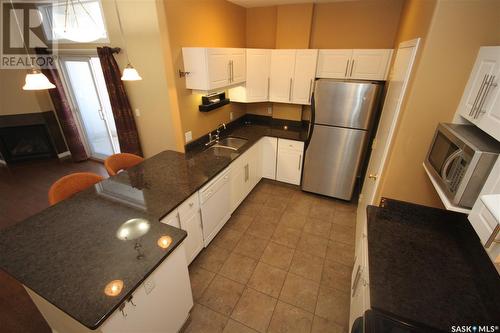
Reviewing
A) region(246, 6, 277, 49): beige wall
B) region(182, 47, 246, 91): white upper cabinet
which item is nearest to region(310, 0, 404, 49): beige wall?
region(246, 6, 277, 49): beige wall

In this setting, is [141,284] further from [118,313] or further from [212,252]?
[212,252]

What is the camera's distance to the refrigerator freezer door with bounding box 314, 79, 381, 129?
2.63 m

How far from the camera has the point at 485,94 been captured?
3.54ft

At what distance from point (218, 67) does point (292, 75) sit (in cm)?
122

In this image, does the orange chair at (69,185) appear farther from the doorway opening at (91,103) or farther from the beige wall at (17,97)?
the beige wall at (17,97)

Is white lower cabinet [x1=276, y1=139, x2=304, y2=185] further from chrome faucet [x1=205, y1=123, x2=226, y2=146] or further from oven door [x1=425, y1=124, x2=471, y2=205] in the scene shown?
oven door [x1=425, y1=124, x2=471, y2=205]

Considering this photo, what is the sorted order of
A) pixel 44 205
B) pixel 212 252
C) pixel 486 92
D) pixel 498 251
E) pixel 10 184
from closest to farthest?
pixel 498 251
pixel 486 92
pixel 212 252
pixel 44 205
pixel 10 184

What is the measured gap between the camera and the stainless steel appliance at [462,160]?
3.26 feet

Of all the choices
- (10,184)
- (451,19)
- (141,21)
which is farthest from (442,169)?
(10,184)

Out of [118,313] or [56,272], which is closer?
[118,313]

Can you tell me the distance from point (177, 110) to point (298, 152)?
1843 millimetres

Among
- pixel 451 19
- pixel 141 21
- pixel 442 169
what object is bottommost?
pixel 442 169

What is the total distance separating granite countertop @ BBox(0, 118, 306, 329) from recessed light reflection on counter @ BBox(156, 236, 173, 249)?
25 millimetres

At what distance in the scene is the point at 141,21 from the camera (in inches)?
89.5
